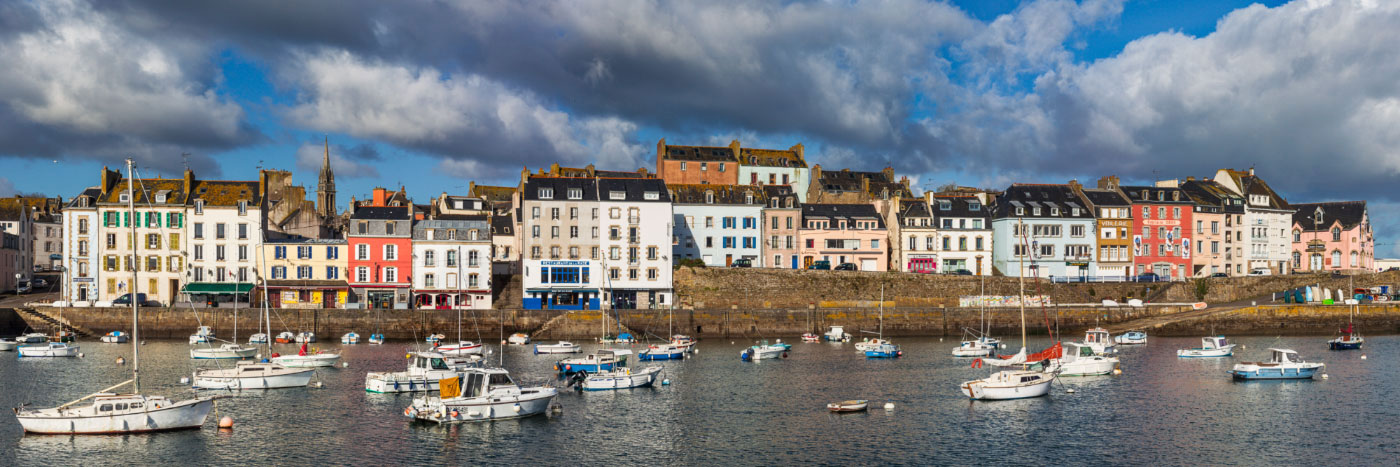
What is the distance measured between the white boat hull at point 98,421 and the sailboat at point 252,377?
39.5 feet

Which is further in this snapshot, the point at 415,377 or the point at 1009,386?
the point at 415,377

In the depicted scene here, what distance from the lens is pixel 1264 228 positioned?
11025 centimetres

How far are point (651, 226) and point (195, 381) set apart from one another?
43.4 meters

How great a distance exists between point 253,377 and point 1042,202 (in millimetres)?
76340

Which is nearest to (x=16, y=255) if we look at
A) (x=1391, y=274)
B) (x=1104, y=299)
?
(x=1104, y=299)

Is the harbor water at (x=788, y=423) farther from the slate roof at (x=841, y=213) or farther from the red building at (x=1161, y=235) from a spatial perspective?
the red building at (x=1161, y=235)

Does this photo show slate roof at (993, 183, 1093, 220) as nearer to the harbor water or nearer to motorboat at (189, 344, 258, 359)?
the harbor water

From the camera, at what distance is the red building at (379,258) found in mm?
85938

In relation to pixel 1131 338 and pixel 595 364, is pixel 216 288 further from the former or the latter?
pixel 1131 338

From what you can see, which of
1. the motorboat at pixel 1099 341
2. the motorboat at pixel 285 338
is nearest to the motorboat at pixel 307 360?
the motorboat at pixel 285 338

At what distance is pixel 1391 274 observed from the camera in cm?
10081

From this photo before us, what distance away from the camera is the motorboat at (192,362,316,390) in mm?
50750

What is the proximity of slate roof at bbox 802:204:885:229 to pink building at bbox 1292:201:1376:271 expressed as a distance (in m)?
49.3

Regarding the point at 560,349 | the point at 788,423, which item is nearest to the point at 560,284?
the point at 560,349
